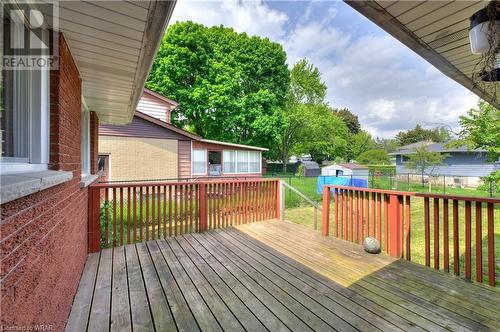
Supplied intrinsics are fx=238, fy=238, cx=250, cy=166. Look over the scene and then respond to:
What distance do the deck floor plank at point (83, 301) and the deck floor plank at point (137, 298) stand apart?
354 mm

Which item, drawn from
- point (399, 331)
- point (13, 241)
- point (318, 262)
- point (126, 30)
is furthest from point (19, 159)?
point (318, 262)

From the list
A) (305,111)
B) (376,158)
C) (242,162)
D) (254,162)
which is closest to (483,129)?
(254,162)

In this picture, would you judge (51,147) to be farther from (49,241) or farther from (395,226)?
(395,226)

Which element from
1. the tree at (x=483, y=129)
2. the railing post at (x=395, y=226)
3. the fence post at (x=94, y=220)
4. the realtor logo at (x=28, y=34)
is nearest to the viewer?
the realtor logo at (x=28, y=34)

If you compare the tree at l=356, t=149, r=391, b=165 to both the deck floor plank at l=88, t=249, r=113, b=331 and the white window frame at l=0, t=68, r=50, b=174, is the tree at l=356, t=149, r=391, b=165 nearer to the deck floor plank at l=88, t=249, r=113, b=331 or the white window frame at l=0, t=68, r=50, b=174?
the deck floor plank at l=88, t=249, r=113, b=331

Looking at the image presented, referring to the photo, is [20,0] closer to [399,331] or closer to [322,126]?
[399,331]

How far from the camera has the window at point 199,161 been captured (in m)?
11.4

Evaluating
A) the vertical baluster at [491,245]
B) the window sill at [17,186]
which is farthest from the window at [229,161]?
the window sill at [17,186]

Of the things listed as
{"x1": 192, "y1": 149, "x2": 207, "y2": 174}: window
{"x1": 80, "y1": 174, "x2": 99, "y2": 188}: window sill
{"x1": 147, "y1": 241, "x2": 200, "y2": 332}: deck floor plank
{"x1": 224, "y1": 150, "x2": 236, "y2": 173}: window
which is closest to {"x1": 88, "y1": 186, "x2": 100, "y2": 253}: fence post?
{"x1": 80, "y1": 174, "x2": 99, "y2": 188}: window sill

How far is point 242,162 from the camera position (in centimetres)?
1340

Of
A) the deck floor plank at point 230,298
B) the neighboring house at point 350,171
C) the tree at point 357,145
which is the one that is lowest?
the deck floor plank at point 230,298

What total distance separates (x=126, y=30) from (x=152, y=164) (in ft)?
28.2

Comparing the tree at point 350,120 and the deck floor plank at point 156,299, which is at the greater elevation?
the tree at point 350,120

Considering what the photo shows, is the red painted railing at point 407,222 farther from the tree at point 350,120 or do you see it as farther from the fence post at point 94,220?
the tree at point 350,120
